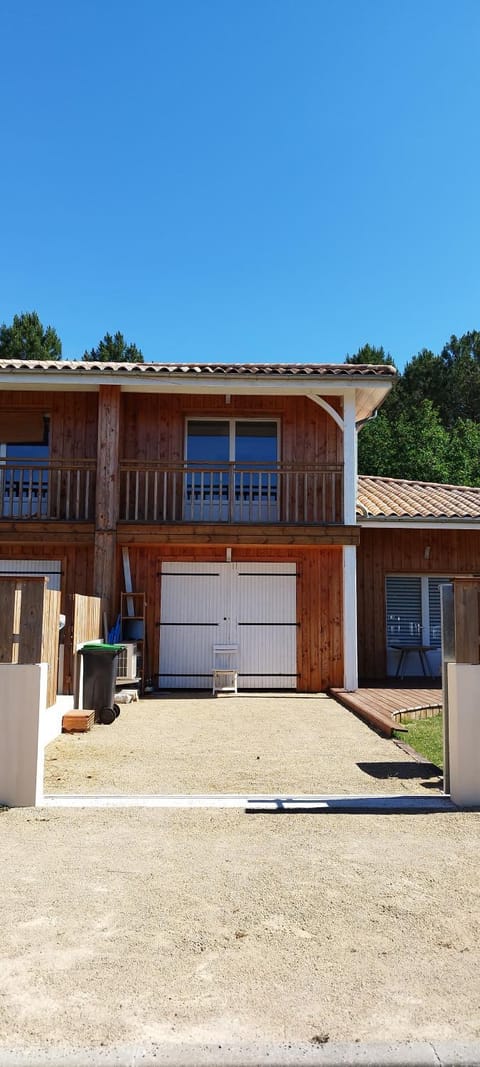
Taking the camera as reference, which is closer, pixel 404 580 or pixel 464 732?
pixel 464 732

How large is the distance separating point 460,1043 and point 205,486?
10.9 meters

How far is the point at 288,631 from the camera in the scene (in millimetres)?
11852

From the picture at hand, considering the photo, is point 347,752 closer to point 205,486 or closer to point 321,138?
point 205,486

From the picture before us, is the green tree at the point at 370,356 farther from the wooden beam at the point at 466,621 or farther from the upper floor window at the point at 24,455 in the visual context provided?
the wooden beam at the point at 466,621

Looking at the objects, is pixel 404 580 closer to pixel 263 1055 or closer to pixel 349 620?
pixel 349 620

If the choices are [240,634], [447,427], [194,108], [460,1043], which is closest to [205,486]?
[240,634]

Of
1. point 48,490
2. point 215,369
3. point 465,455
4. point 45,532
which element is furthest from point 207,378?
point 465,455

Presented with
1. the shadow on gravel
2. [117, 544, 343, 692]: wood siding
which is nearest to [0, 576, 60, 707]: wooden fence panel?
the shadow on gravel

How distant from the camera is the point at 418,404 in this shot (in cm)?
3281

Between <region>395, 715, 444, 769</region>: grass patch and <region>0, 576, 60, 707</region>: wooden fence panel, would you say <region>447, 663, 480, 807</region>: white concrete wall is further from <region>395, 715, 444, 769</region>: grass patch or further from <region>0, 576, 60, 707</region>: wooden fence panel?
<region>0, 576, 60, 707</region>: wooden fence panel

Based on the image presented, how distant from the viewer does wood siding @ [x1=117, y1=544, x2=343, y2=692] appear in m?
11.7

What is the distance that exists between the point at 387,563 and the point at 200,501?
12.8ft

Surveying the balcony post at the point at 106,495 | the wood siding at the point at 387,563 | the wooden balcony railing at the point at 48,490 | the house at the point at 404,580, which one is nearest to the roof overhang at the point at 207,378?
the balcony post at the point at 106,495

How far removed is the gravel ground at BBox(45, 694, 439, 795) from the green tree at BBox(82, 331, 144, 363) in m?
29.8
